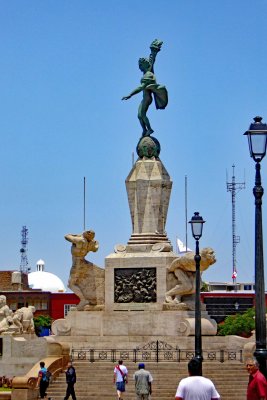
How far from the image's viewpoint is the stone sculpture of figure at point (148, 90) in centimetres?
4691

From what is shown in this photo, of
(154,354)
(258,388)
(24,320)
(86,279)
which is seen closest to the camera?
(258,388)

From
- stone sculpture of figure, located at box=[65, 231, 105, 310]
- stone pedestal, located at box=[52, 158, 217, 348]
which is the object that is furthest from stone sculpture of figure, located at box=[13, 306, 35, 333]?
stone sculpture of figure, located at box=[65, 231, 105, 310]

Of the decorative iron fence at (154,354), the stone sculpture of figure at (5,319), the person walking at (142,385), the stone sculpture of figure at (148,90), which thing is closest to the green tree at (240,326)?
the stone sculpture of figure at (5,319)

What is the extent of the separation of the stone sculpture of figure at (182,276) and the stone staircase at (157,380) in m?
4.63

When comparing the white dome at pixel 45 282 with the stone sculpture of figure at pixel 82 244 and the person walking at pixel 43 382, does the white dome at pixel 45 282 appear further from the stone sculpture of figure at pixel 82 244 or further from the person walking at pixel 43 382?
the person walking at pixel 43 382

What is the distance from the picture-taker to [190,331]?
42.3 metres

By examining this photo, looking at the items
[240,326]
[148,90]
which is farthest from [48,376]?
[240,326]

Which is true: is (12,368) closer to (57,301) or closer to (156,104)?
(156,104)

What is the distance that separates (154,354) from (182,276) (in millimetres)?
3762

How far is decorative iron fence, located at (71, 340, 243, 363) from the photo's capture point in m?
40.8

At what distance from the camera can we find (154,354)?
136 ft

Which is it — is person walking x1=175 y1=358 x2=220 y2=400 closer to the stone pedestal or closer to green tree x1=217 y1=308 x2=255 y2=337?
the stone pedestal

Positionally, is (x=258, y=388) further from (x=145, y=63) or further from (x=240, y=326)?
(x=240, y=326)

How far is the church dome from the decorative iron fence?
Result: 78.7m
